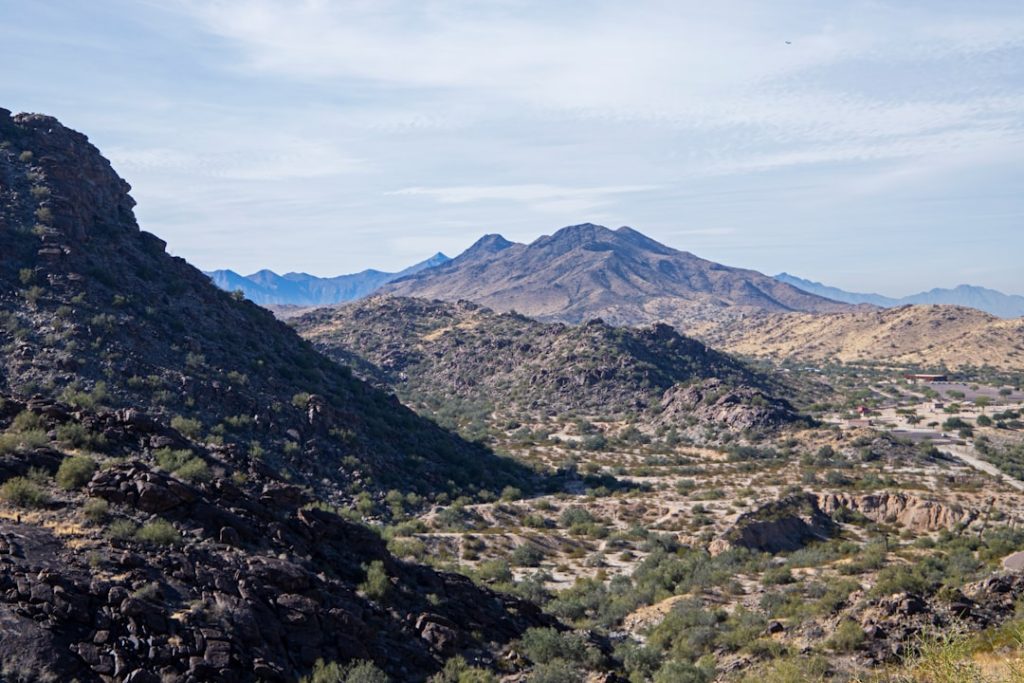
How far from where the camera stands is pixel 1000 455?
50.1 metres

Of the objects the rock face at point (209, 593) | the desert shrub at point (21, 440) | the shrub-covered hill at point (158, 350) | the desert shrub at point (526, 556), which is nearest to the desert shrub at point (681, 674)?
the rock face at point (209, 593)

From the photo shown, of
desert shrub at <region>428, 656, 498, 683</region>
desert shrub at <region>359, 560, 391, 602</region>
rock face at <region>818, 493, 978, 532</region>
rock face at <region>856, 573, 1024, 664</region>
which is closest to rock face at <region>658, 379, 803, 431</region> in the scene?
rock face at <region>818, 493, 978, 532</region>

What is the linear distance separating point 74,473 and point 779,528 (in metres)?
25.1

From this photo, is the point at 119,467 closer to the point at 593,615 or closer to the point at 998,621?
the point at 593,615

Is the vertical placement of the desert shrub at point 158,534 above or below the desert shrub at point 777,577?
above

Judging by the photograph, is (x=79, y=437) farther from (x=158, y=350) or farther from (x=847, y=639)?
(x=158, y=350)

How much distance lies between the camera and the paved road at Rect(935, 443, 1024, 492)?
42656mm

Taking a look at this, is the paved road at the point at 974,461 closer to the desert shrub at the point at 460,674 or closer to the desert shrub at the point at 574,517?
the desert shrub at the point at 574,517

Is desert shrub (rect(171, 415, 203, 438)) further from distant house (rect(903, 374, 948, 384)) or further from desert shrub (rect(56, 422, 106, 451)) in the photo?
distant house (rect(903, 374, 948, 384))

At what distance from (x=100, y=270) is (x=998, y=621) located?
132 ft

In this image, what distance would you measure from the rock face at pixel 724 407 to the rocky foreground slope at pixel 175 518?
1213 inches

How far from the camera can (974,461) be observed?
163 feet

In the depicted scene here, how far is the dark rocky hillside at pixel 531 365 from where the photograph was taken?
71.6 meters

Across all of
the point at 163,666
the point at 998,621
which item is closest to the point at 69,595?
the point at 163,666
